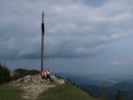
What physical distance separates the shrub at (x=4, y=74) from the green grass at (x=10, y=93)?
30.1 ft

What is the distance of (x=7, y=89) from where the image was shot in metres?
45.5

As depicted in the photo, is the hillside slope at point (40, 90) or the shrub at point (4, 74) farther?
the shrub at point (4, 74)

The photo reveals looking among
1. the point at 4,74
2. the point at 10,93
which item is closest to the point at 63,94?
the point at 10,93

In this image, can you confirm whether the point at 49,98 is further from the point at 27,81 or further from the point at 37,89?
the point at 27,81

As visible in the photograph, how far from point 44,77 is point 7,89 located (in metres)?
5.24

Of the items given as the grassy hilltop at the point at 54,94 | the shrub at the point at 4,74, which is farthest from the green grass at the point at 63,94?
the shrub at the point at 4,74

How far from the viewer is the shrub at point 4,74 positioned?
5621 cm

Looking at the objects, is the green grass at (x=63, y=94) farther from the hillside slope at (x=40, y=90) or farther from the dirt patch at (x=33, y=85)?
the dirt patch at (x=33, y=85)

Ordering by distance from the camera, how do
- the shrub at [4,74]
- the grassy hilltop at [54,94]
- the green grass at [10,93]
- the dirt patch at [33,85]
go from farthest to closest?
the shrub at [4,74]
the dirt patch at [33,85]
the grassy hilltop at [54,94]
the green grass at [10,93]

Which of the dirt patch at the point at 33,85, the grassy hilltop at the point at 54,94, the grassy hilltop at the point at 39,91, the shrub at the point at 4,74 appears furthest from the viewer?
the shrub at the point at 4,74

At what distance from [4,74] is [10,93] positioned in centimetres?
1550

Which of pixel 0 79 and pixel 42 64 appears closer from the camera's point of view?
pixel 42 64

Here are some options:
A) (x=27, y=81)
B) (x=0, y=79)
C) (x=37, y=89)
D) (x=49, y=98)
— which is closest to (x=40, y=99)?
(x=49, y=98)

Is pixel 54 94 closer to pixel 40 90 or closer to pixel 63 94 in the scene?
pixel 63 94
